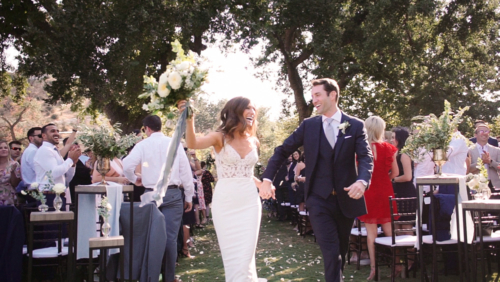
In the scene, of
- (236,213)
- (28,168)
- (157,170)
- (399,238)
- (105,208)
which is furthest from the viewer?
(28,168)

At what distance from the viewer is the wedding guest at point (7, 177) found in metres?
7.32

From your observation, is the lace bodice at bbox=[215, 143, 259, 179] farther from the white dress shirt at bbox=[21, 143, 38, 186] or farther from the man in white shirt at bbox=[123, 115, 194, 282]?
the white dress shirt at bbox=[21, 143, 38, 186]

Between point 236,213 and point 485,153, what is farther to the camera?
point 485,153

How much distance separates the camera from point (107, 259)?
21.1ft

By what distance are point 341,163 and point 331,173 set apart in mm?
139

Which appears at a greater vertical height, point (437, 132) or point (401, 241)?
point (437, 132)

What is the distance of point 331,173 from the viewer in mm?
4945

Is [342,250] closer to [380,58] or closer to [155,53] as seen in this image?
[155,53]

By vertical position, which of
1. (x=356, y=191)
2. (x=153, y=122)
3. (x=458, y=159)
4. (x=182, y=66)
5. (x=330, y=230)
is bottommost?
(x=330, y=230)

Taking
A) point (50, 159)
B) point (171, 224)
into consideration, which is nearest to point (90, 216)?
point (171, 224)

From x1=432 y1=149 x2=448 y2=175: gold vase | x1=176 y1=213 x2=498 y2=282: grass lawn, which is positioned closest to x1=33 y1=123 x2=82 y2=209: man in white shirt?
x1=176 y1=213 x2=498 y2=282: grass lawn

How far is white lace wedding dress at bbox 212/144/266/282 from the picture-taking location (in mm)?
4571

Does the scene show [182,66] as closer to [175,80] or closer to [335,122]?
[175,80]

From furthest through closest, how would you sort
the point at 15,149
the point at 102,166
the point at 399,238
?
the point at 15,149 → the point at 399,238 → the point at 102,166
